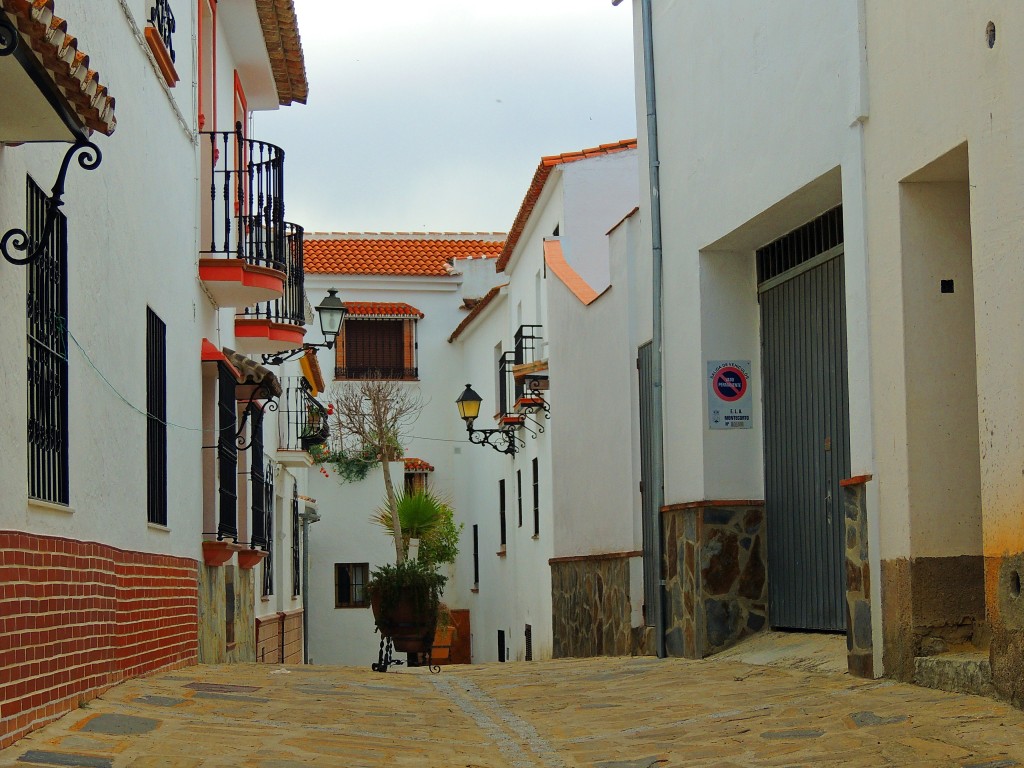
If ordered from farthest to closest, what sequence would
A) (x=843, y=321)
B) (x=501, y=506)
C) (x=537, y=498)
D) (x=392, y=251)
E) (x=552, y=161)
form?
1. (x=392, y=251)
2. (x=501, y=506)
3. (x=537, y=498)
4. (x=552, y=161)
5. (x=843, y=321)

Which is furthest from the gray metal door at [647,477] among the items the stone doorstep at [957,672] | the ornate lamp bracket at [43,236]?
the ornate lamp bracket at [43,236]

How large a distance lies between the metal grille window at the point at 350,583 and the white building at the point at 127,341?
49.5ft

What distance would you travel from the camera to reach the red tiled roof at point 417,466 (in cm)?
3605

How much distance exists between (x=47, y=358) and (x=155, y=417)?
3611mm

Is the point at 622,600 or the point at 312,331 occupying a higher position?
the point at 312,331

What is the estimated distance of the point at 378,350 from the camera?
123 ft

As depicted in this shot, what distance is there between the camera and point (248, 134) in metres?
18.8

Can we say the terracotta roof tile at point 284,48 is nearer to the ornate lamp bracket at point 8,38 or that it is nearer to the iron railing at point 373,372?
the ornate lamp bracket at point 8,38

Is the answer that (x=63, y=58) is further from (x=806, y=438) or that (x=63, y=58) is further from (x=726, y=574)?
(x=726, y=574)

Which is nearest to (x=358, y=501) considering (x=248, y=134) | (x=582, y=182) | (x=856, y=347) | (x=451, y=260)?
(x=451, y=260)

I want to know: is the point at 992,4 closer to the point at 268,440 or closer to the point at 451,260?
the point at 268,440

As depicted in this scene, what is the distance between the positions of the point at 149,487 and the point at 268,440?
10.0m

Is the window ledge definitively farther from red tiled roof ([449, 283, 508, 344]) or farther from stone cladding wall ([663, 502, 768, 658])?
red tiled roof ([449, 283, 508, 344])

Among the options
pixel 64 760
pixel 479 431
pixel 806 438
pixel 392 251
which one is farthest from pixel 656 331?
pixel 392 251
